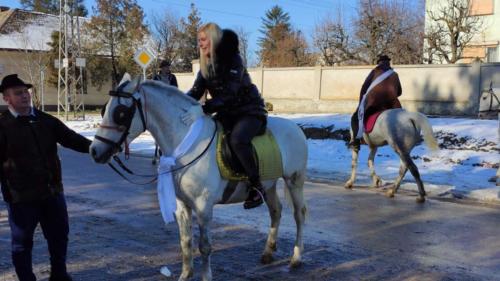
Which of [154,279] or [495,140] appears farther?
[495,140]

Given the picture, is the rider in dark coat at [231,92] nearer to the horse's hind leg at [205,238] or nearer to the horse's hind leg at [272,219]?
the horse's hind leg at [205,238]

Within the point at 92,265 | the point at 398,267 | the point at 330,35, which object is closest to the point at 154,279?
the point at 92,265

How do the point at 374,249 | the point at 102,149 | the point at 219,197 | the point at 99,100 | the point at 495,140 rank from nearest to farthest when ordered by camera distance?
1. the point at 102,149
2. the point at 219,197
3. the point at 374,249
4. the point at 495,140
5. the point at 99,100

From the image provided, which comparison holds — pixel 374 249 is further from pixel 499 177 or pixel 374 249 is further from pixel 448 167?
pixel 448 167

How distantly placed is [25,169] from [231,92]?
6.21ft

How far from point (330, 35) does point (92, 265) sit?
3887 centimetres

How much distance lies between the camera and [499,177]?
35.4 ft

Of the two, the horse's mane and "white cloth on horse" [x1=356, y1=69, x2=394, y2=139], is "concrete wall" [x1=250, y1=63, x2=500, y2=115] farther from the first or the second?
the horse's mane

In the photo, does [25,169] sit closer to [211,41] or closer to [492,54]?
[211,41]

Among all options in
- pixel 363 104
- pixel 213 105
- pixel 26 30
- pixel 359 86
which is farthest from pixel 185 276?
pixel 26 30

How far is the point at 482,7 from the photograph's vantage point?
124ft

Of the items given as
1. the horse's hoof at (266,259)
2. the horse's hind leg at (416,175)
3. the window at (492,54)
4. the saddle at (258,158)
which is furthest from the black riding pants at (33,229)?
the window at (492,54)

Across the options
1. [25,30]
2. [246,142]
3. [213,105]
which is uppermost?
[25,30]

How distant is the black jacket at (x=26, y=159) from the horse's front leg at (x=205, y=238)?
4.25 ft
